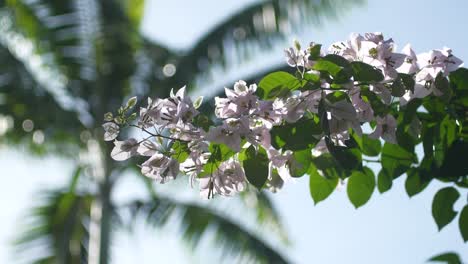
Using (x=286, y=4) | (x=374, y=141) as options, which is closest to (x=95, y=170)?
(x=286, y=4)

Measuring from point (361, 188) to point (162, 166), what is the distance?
0.44 meters

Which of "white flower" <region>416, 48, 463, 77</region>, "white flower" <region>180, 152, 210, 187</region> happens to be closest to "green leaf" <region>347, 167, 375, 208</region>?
"white flower" <region>416, 48, 463, 77</region>

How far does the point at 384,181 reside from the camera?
158cm

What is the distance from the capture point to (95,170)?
24.8 ft

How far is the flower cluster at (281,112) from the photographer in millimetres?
1353

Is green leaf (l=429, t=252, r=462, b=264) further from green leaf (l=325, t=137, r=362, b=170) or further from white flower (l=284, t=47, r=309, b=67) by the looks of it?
white flower (l=284, t=47, r=309, b=67)

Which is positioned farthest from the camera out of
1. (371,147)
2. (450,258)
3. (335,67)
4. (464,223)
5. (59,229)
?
(59,229)

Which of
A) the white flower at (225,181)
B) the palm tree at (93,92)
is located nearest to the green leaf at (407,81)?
the white flower at (225,181)

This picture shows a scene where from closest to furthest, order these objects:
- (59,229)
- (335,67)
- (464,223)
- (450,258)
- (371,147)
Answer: (450,258) → (335,67) → (464,223) → (371,147) → (59,229)

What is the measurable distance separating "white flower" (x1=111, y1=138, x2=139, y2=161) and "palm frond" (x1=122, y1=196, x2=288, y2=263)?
18.8 feet

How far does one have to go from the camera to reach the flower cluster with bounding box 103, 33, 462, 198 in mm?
1353

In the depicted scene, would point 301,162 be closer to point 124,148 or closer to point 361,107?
point 361,107

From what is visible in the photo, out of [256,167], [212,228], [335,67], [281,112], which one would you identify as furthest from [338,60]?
[212,228]

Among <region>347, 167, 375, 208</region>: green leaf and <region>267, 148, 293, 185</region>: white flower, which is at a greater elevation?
<region>267, 148, 293, 185</region>: white flower
